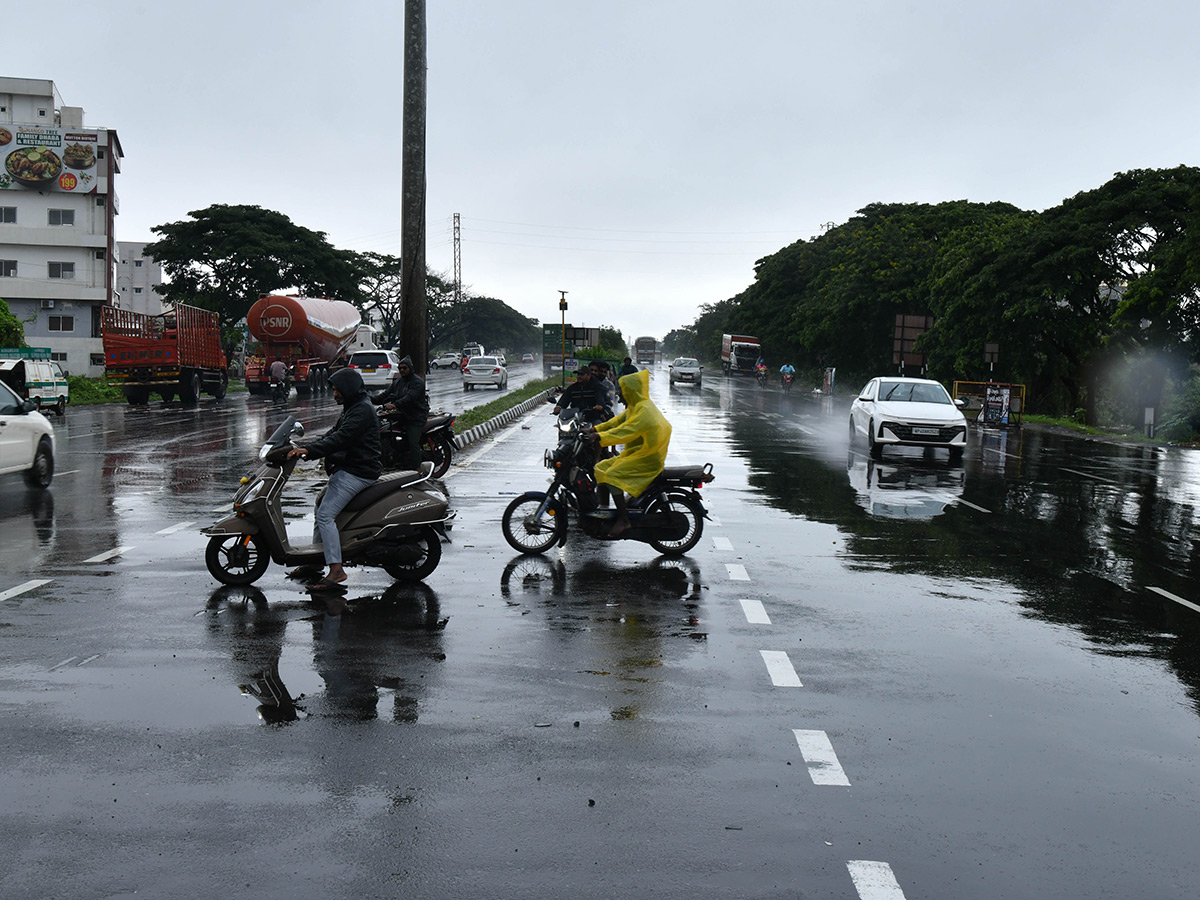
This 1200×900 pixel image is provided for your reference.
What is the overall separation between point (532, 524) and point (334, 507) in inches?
92.0

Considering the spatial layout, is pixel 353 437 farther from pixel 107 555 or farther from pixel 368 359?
pixel 368 359

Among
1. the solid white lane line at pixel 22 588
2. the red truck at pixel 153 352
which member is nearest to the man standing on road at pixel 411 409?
the solid white lane line at pixel 22 588

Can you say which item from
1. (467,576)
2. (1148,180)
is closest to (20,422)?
(467,576)

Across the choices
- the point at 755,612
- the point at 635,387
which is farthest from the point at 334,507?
the point at 755,612

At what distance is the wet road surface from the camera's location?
4.09 m

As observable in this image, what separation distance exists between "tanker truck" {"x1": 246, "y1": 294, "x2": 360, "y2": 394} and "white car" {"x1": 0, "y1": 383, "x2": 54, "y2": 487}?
3017 cm

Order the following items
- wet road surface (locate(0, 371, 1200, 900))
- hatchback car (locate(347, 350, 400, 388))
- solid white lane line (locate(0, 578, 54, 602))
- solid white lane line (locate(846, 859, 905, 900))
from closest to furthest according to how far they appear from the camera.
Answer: solid white lane line (locate(846, 859, 905, 900)) < wet road surface (locate(0, 371, 1200, 900)) < solid white lane line (locate(0, 578, 54, 602)) < hatchback car (locate(347, 350, 400, 388))

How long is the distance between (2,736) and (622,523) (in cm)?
593

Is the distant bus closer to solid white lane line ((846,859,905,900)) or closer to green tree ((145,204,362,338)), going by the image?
green tree ((145,204,362,338))

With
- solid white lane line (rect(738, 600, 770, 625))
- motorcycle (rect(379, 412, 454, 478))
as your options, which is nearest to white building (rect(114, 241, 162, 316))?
motorcycle (rect(379, 412, 454, 478))

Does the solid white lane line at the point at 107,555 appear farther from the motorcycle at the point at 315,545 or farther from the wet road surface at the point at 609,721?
the motorcycle at the point at 315,545

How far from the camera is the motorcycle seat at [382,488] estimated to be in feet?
29.3

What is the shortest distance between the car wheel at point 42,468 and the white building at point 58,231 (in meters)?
59.4

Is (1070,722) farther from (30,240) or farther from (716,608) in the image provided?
(30,240)
